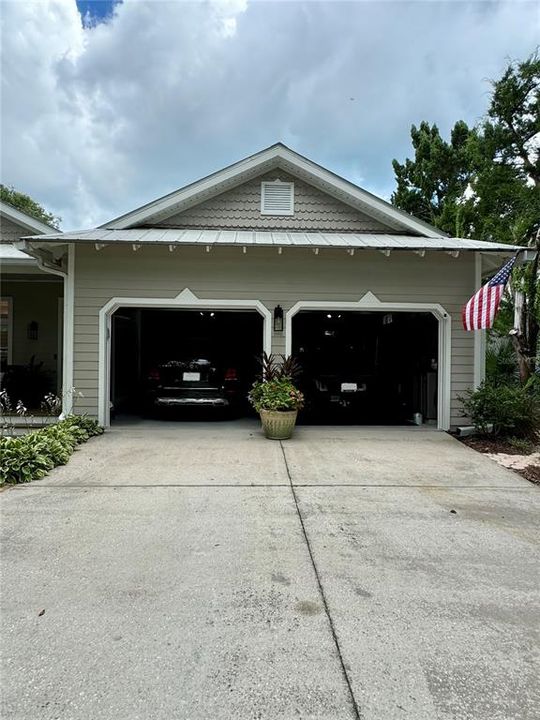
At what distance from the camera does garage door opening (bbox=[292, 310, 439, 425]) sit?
8148 millimetres

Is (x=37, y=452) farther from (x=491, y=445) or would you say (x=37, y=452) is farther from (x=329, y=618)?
(x=491, y=445)

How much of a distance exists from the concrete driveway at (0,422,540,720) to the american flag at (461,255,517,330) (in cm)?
241

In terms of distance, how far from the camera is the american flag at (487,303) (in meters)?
6.07

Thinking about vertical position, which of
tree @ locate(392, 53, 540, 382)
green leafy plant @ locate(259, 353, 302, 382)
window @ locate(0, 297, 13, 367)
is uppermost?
tree @ locate(392, 53, 540, 382)

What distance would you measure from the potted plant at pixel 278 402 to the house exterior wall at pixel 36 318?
5.46 metres

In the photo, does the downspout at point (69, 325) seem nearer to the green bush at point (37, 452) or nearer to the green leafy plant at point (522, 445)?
the green bush at point (37, 452)

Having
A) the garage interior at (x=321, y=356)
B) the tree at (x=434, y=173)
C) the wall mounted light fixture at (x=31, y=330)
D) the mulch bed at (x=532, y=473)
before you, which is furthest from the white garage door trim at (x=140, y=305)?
the tree at (x=434, y=173)

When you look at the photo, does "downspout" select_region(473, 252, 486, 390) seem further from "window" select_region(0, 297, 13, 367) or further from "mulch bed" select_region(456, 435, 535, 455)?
"window" select_region(0, 297, 13, 367)

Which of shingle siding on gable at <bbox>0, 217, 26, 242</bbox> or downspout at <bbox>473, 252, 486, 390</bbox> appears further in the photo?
shingle siding on gable at <bbox>0, 217, 26, 242</bbox>

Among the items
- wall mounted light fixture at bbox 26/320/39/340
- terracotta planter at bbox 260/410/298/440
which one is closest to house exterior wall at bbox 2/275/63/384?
wall mounted light fixture at bbox 26/320/39/340

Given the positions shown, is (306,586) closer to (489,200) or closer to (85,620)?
(85,620)

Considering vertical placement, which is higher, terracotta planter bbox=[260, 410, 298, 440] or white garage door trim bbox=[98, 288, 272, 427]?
white garage door trim bbox=[98, 288, 272, 427]

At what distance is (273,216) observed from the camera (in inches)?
333

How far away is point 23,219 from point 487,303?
8812mm
